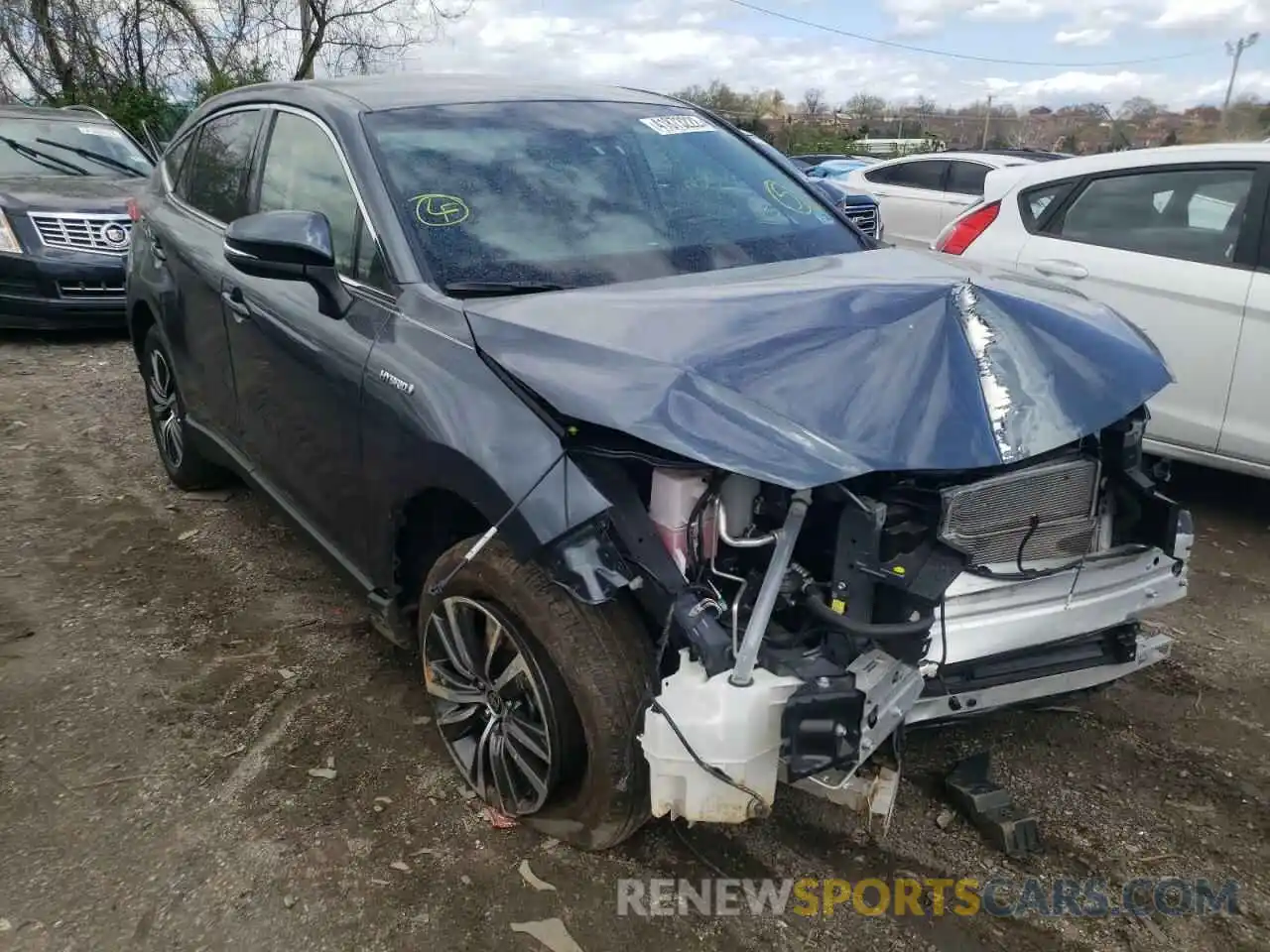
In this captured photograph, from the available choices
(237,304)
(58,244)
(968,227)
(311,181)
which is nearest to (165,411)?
(237,304)

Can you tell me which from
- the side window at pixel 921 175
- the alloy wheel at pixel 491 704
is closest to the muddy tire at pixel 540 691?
the alloy wheel at pixel 491 704

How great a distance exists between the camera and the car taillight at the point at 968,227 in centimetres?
535

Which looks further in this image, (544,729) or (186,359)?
(186,359)

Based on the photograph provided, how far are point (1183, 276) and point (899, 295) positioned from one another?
274 cm

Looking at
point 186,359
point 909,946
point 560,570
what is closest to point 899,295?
point 560,570

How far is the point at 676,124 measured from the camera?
12.1 feet

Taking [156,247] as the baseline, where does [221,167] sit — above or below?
above

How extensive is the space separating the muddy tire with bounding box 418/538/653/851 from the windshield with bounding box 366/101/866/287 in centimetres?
89

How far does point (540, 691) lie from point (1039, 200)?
13.5ft

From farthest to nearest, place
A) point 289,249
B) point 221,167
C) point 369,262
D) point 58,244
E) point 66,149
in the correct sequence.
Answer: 1. point 66,149
2. point 58,244
3. point 221,167
4. point 369,262
5. point 289,249

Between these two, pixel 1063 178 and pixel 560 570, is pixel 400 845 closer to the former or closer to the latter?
pixel 560 570

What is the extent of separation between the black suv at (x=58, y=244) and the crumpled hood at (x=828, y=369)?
20.2 ft

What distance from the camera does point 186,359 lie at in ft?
14.1

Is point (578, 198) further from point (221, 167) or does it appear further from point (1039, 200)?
point (1039, 200)
